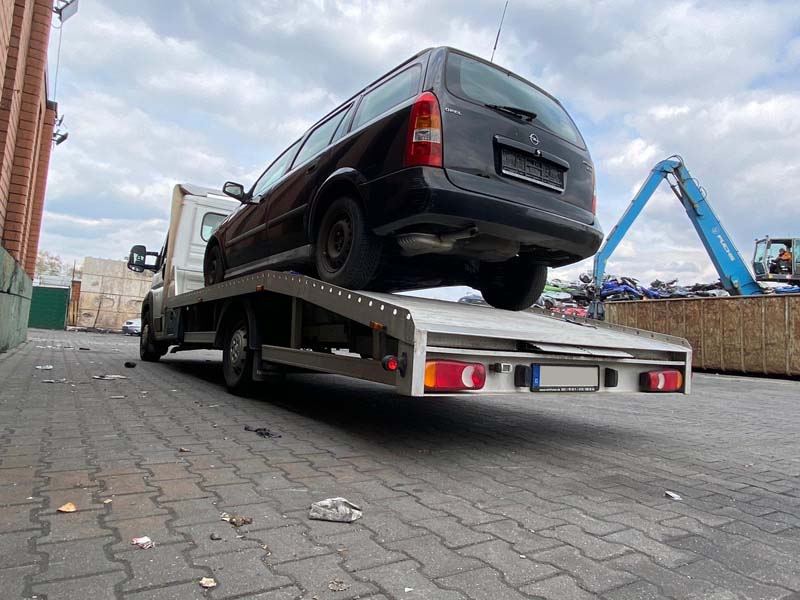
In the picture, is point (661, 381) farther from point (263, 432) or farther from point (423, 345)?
point (263, 432)

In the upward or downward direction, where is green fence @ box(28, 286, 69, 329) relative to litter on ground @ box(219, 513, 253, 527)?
upward

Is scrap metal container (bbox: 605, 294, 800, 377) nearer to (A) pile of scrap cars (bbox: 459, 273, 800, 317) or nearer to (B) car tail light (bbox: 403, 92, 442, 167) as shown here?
(A) pile of scrap cars (bbox: 459, 273, 800, 317)

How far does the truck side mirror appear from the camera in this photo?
9375 mm

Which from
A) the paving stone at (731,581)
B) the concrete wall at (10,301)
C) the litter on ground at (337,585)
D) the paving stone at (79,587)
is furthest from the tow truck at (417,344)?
the concrete wall at (10,301)

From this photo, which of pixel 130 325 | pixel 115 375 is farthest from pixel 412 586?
pixel 130 325

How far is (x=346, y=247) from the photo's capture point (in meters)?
4.07

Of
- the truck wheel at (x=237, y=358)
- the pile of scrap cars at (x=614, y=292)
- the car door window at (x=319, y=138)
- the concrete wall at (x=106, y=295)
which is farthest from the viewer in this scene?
the concrete wall at (x=106, y=295)

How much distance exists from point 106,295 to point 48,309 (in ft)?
15.9

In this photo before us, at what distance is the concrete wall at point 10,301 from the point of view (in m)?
8.17

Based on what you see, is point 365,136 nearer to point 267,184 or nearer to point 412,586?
point 267,184

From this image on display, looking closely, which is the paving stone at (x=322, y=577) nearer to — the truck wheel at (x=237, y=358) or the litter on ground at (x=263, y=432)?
the litter on ground at (x=263, y=432)

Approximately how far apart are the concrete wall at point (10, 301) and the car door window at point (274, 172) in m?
4.24

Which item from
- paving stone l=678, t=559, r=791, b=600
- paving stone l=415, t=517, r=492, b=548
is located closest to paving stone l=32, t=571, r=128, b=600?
paving stone l=415, t=517, r=492, b=548

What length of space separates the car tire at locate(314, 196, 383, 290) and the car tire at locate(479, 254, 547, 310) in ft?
5.03
